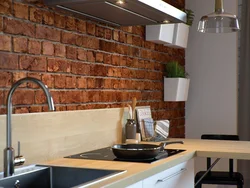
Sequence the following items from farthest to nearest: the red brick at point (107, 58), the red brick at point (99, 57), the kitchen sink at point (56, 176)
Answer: the red brick at point (107, 58), the red brick at point (99, 57), the kitchen sink at point (56, 176)

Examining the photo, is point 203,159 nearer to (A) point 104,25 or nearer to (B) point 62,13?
(A) point 104,25

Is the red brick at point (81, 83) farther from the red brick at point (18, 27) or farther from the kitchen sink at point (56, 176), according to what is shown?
the kitchen sink at point (56, 176)

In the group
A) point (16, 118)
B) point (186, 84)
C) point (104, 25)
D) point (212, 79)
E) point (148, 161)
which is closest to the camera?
point (16, 118)

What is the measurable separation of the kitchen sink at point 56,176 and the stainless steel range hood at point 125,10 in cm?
91

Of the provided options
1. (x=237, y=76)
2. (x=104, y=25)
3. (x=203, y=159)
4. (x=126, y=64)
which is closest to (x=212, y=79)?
(x=237, y=76)

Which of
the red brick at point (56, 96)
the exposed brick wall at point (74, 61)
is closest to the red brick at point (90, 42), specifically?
the exposed brick wall at point (74, 61)

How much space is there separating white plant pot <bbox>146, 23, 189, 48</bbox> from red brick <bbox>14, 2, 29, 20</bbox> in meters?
1.62

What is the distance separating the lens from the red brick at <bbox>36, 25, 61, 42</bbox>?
8.30ft

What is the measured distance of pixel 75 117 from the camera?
2.77 meters

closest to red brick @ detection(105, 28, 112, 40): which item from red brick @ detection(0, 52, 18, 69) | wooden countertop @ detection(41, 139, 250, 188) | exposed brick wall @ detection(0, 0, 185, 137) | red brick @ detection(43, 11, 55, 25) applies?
exposed brick wall @ detection(0, 0, 185, 137)

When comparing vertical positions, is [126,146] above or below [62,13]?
below

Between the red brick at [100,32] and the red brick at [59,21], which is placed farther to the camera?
the red brick at [100,32]

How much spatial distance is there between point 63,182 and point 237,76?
112 inches

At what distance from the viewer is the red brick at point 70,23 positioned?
2795 millimetres
